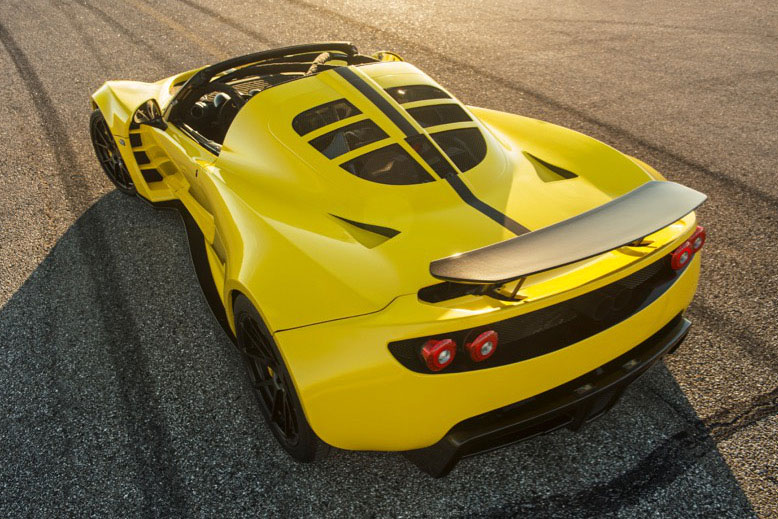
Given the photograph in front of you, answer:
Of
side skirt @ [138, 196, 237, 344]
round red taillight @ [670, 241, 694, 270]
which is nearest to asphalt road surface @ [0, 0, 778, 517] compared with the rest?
side skirt @ [138, 196, 237, 344]

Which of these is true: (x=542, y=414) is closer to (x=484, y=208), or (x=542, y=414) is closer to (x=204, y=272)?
(x=484, y=208)

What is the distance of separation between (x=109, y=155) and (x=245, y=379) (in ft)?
8.64

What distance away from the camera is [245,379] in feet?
11.0

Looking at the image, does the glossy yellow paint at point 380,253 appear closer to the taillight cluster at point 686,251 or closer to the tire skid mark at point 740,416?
the taillight cluster at point 686,251

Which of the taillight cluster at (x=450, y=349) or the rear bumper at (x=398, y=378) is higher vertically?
the taillight cluster at (x=450, y=349)

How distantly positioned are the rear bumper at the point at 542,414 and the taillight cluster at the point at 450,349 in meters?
0.27

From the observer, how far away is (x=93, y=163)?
564cm

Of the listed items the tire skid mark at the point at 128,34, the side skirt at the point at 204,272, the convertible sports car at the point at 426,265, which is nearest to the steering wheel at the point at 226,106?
the convertible sports car at the point at 426,265

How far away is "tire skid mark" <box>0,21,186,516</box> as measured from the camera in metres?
2.82

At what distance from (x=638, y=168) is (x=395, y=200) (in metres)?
1.19

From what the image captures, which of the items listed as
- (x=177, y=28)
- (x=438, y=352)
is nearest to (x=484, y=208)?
(x=438, y=352)

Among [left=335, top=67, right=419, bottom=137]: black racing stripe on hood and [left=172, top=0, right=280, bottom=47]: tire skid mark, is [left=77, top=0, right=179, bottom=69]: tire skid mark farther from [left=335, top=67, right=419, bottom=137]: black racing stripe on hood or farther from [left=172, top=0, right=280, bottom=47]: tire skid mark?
[left=335, top=67, right=419, bottom=137]: black racing stripe on hood

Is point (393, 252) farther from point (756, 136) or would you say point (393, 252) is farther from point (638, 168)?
point (756, 136)

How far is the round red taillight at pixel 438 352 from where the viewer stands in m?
2.13
